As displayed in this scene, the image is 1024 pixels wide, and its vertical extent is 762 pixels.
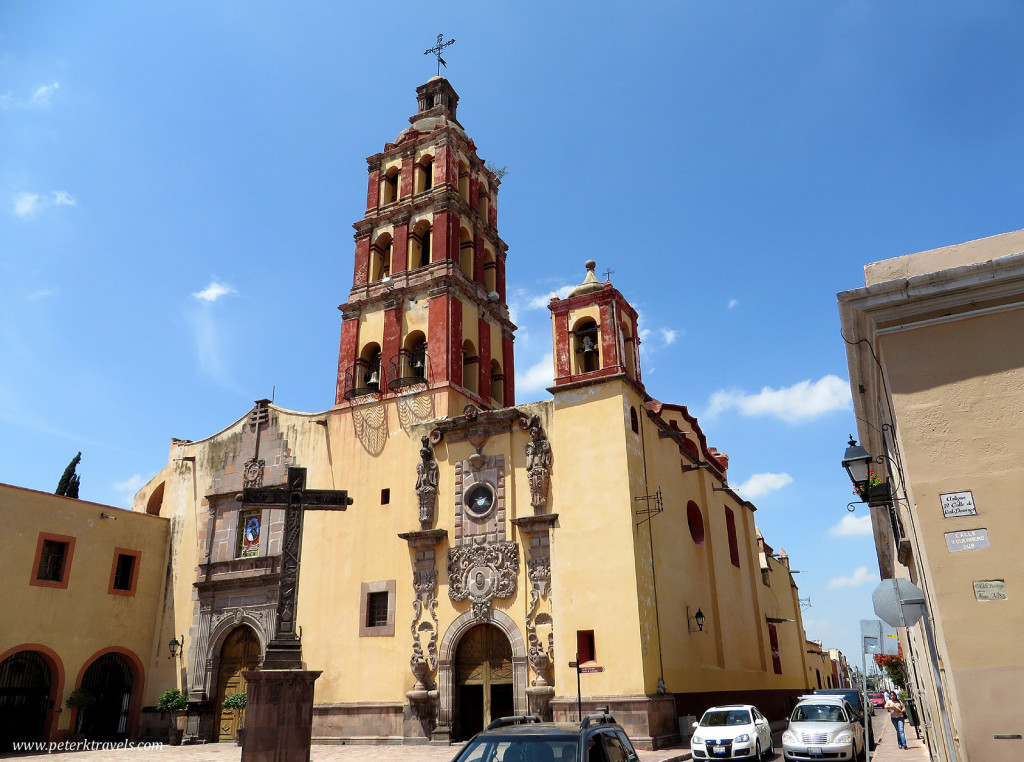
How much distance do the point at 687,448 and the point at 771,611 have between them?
13100mm

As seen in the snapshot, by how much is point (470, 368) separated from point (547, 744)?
21472mm

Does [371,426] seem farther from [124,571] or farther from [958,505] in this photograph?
[958,505]

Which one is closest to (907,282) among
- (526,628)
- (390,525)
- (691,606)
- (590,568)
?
(590,568)

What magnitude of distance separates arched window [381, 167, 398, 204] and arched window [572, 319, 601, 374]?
12.2m

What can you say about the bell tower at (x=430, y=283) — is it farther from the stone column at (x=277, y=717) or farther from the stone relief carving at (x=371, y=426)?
the stone column at (x=277, y=717)

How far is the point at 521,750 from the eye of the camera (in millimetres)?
6754

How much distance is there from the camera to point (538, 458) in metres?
21.3

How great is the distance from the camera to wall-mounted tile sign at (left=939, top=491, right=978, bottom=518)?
854cm

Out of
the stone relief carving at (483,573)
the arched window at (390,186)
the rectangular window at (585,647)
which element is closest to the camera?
the rectangular window at (585,647)

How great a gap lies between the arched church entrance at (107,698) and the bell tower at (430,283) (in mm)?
11690

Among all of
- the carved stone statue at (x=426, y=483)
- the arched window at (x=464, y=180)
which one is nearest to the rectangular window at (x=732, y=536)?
the carved stone statue at (x=426, y=483)

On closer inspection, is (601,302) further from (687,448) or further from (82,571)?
(82,571)

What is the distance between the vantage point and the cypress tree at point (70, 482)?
35.6 m

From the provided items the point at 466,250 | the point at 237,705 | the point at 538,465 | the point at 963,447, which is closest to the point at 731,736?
the point at 538,465
